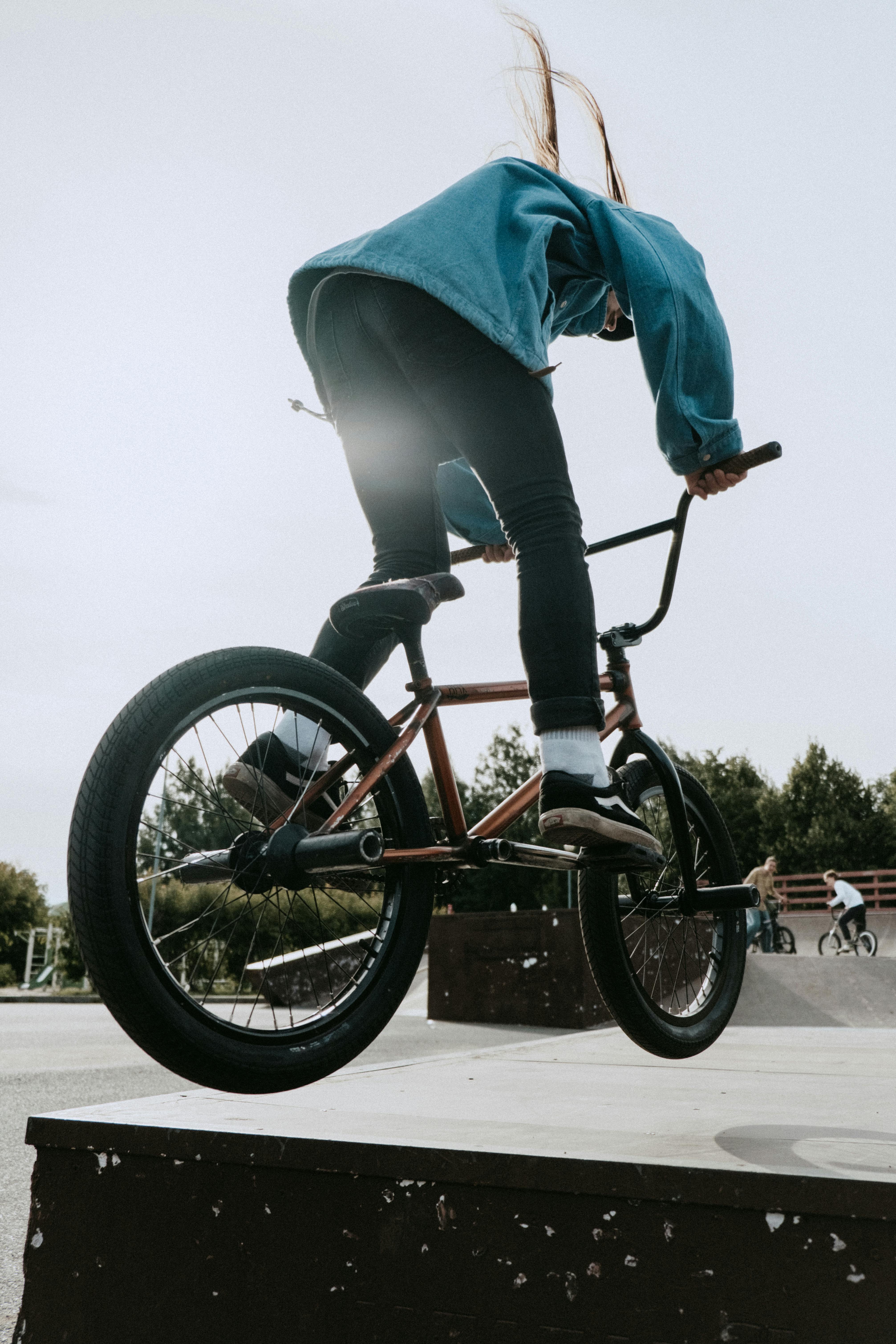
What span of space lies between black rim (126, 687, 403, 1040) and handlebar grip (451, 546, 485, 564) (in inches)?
40.3

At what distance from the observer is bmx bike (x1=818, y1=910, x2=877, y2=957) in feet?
71.6

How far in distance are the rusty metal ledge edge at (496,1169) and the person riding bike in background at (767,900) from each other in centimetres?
1660

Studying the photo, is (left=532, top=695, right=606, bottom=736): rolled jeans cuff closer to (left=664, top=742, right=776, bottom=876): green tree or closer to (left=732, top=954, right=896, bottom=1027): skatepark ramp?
(left=732, top=954, right=896, bottom=1027): skatepark ramp

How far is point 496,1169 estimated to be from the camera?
178 cm

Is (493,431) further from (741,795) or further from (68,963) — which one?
(741,795)

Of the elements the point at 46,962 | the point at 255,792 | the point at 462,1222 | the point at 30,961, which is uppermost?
the point at 255,792

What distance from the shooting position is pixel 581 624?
7.00 feet

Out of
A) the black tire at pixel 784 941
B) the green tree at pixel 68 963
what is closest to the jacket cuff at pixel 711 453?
the black tire at pixel 784 941

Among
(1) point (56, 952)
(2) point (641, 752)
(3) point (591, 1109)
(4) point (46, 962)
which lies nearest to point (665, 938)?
(2) point (641, 752)

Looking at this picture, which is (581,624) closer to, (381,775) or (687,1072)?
(381,775)

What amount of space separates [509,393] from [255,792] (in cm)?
98

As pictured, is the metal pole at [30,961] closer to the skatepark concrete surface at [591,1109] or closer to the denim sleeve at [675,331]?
the skatepark concrete surface at [591,1109]

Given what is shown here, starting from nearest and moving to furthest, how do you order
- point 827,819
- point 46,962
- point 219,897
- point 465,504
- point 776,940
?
point 219,897 → point 465,504 → point 776,940 → point 46,962 → point 827,819

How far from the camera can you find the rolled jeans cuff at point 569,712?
2.13 meters
